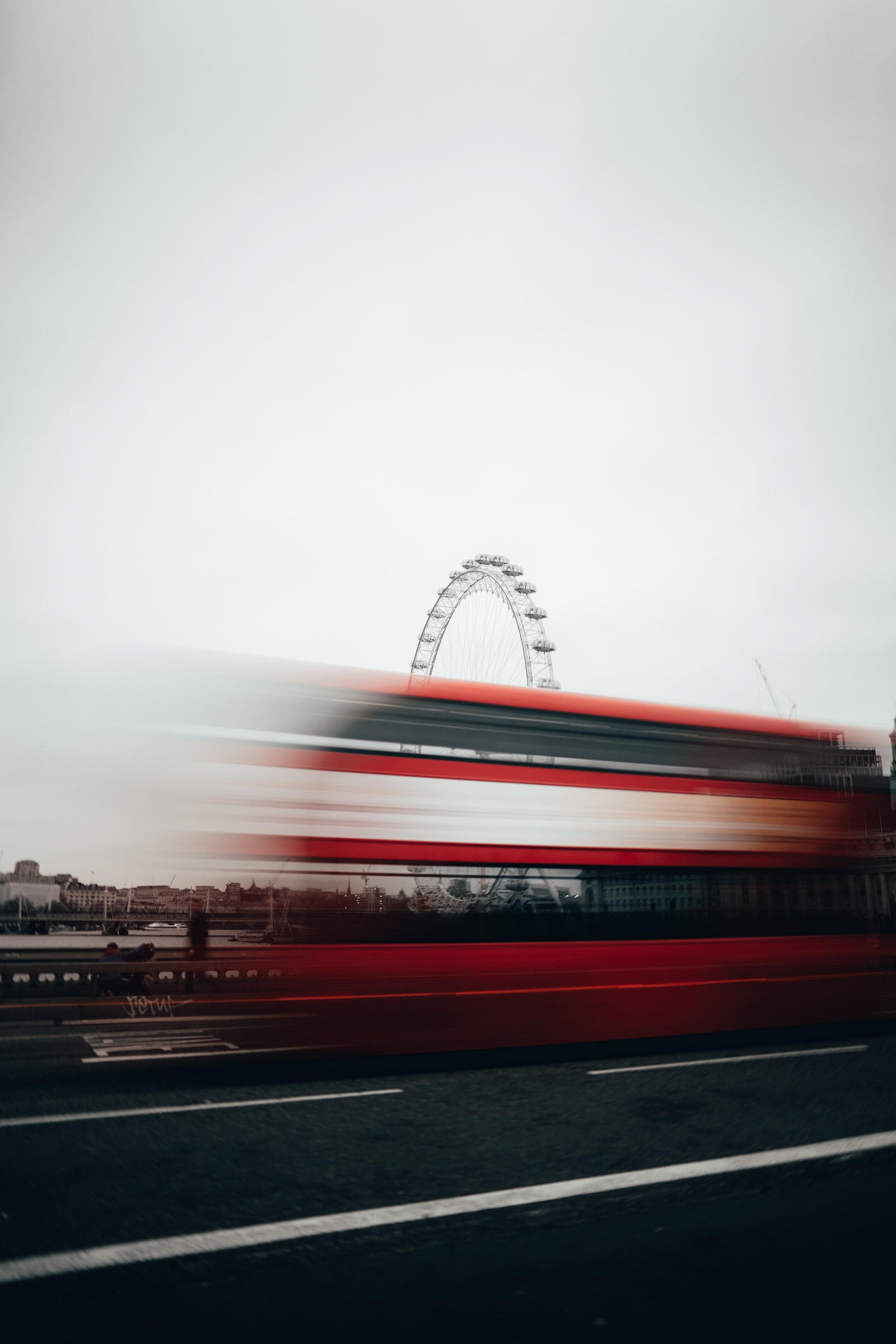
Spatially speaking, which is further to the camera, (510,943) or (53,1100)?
(510,943)

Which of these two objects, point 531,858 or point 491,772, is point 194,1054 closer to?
point 531,858

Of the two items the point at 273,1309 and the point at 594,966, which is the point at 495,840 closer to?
the point at 594,966

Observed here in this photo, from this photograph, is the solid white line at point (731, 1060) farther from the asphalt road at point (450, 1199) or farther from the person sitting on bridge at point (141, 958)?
the person sitting on bridge at point (141, 958)

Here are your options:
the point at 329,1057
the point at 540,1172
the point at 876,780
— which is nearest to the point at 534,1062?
the point at 329,1057

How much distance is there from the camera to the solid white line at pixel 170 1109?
4668 millimetres

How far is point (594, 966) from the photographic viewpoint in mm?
6535

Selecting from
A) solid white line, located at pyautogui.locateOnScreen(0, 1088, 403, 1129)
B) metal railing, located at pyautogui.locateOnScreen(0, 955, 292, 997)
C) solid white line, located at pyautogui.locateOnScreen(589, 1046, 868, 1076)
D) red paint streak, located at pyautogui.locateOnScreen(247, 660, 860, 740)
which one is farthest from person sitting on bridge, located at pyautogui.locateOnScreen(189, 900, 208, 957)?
solid white line, located at pyautogui.locateOnScreen(589, 1046, 868, 1076)

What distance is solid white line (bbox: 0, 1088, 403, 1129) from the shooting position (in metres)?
4.67

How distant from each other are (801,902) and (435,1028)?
3.59 m

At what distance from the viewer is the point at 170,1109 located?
4.95m

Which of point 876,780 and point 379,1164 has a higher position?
point 876,780

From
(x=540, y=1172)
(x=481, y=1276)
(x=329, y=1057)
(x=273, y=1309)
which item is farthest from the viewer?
(x=329, y=1057)

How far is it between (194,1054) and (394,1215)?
381 centimetres

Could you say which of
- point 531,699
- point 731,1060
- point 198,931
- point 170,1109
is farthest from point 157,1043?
point 731,1060
